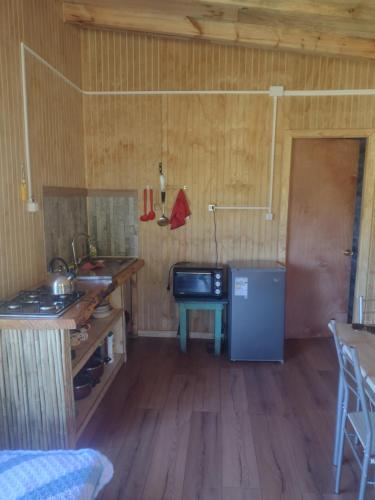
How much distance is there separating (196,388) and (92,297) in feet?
3.94

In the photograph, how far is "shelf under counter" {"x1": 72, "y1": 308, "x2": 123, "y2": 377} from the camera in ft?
6.88

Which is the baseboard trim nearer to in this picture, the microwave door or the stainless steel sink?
the microwave door

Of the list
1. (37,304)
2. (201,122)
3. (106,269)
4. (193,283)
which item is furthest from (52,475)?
(201,122)

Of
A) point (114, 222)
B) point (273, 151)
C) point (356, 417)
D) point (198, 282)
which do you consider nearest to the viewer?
point (356, 417)

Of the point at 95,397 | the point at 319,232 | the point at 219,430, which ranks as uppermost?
the point at 319,232

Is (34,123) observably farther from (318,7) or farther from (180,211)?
(318,7)

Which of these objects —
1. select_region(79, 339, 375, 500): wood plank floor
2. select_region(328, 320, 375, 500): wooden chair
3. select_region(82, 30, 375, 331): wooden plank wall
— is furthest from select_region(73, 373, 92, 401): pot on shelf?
select_region(328, 320, 375, 500): wooden chair

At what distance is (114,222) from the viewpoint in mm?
3646

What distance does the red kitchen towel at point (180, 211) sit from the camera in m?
3.48

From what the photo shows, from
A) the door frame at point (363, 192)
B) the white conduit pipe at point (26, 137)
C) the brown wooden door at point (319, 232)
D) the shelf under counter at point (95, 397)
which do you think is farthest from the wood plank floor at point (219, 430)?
the white conduit pipe at point (26, 137)

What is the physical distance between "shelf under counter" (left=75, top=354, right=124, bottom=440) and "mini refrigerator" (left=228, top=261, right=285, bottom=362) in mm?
1037

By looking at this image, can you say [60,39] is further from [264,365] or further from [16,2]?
[264,365]

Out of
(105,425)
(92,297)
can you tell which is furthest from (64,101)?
(105,425)

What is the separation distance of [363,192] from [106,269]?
2560 mm
